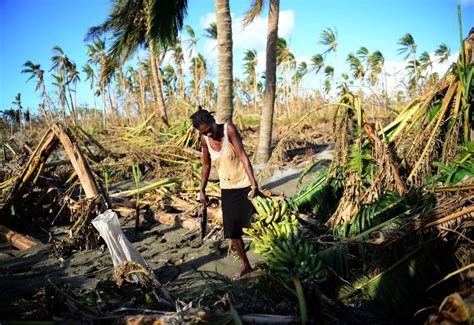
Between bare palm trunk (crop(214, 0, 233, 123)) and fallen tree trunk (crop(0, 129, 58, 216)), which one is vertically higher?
bare palm trunk (crop(214, 0, 233, 123))

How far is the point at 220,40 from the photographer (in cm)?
648

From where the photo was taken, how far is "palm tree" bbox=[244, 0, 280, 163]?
7.66m

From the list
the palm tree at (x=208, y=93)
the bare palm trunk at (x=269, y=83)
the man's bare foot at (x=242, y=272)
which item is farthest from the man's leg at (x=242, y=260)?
the palm tree at (x=208, y=93)

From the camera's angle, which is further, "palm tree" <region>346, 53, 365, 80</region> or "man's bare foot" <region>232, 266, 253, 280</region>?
"palm tree" <region>346, 53, 365, 80</region>

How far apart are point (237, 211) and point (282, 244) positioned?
899mm

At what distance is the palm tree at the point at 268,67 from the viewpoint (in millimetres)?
7658

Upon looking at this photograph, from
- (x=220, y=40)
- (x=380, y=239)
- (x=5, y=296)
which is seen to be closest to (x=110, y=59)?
(x=220, y=40)

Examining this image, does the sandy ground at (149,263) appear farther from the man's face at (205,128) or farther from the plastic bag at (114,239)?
the man's face at (205,128)

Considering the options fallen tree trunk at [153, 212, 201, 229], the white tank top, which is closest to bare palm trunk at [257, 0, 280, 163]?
fallen tree trunk at [153, 212, 201, 229]

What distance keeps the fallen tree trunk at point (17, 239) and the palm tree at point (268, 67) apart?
4899 millimetres

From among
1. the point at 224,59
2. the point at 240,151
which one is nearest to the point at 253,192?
the point at 240,151

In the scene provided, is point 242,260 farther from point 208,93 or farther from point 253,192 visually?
point 208,93

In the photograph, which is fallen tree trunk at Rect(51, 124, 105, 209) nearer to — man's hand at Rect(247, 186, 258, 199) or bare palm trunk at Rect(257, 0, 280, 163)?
man's hand at Rect(247, 186, 258, 199)

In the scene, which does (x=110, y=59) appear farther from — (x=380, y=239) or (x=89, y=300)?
(x=380, y=239)
